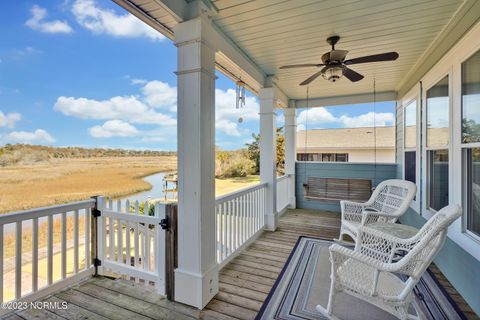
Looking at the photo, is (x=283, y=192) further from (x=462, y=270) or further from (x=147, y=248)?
(x=147, y=248)

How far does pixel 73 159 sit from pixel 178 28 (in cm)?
164

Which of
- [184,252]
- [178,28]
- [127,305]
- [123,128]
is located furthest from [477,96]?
[123,128]

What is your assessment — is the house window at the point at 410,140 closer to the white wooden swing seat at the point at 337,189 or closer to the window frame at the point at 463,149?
the white wooden swing seat at the point at 337,189

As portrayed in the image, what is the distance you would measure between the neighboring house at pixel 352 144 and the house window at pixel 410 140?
594cm

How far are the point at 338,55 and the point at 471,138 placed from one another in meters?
1.49

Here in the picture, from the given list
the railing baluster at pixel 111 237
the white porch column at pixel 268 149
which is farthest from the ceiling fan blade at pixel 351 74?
the railing baluster at pixel 111 237

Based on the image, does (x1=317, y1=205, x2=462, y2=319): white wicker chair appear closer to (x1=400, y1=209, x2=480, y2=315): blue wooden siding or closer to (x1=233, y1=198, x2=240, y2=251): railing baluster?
(x1=400, y1=209, x2=480, y2=315): blue wooden siding

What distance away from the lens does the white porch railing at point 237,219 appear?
107 inches

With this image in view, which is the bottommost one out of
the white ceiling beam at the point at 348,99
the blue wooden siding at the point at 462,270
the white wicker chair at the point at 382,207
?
the blue wooden siding at the point at 462,270

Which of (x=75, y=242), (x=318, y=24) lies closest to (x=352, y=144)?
(x=318, y=24)

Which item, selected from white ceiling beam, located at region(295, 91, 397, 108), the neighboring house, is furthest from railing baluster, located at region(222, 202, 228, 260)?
the neighboring house

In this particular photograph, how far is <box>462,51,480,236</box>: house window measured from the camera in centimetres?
199

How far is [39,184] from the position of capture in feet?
6.40

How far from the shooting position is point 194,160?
1983 millimetres
